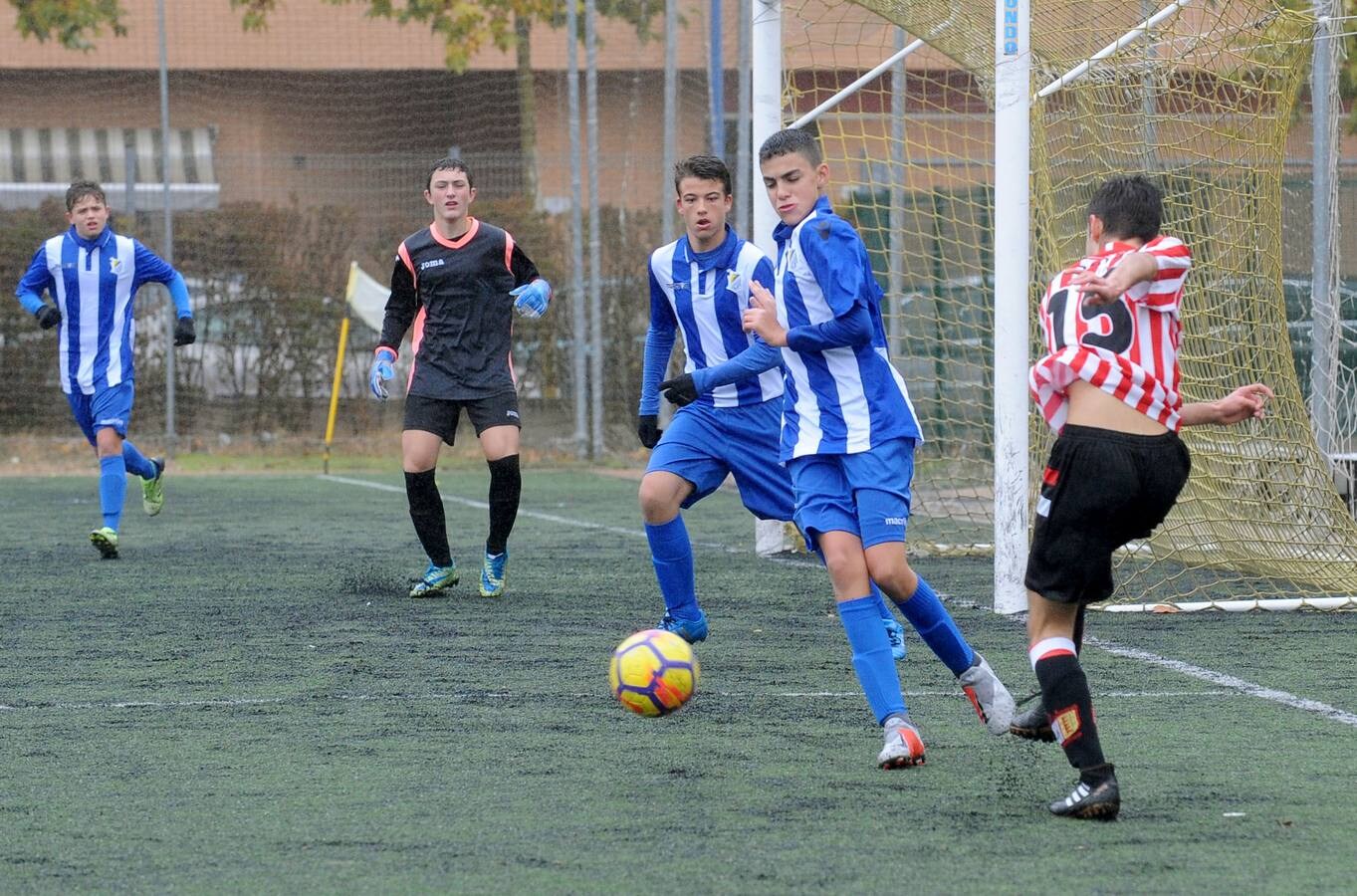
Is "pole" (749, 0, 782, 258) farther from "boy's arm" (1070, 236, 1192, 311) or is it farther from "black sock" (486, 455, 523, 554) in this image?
"boy's arm" (1070, 236, 1192, 311)

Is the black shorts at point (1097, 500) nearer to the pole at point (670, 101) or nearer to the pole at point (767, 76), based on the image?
the pole at point (767, 76)

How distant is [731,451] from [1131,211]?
95.7 inches

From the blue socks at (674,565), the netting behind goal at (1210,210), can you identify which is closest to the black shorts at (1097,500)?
the blue socks at (674,565)

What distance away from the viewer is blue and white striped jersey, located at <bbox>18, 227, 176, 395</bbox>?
948cm

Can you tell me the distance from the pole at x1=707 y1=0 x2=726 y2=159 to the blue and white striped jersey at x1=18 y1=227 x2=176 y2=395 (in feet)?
21.0

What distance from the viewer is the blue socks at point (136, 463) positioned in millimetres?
9883

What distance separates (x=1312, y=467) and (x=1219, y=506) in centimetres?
42

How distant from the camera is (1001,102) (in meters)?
7.04

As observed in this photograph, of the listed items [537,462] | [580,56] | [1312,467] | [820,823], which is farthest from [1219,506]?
[580,56]

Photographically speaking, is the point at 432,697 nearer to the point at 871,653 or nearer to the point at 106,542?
the point at 871,653

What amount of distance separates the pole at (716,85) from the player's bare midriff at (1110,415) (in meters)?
11.1

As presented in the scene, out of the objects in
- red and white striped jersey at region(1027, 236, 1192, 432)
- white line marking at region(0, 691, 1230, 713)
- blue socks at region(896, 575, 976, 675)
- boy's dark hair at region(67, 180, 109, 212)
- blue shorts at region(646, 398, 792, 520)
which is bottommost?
white line marking at region(0, 691, 1230, 713)

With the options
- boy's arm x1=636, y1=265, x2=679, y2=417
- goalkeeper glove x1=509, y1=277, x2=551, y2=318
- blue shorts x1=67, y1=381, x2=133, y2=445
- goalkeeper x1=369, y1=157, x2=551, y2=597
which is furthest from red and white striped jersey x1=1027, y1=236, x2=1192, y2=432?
blue shorts x1=67, y1=381, x2=133, y2=445

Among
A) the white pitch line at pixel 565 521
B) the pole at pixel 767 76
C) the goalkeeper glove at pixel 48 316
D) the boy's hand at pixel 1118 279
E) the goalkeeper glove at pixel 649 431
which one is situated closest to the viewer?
the boy's hand at pixel 1118 279
